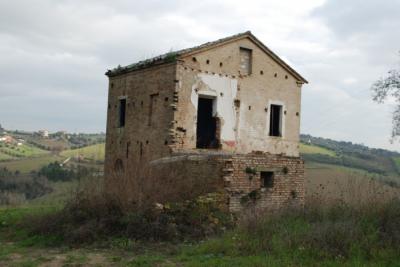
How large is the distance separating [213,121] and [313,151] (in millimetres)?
32437

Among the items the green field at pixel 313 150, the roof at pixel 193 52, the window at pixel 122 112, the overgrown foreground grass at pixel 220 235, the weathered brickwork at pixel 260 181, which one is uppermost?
the roof at pixel 193 52

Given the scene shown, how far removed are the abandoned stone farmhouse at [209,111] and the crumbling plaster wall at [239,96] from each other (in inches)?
1.5

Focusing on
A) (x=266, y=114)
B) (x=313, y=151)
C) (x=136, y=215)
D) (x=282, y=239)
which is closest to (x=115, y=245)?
(x=136, y=215)

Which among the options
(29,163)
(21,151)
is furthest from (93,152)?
(21,151)

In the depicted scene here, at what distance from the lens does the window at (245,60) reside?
2003cm

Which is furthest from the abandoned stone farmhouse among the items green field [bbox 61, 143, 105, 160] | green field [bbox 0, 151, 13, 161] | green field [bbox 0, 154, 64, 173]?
green field [bbox 0, 151, 13, 161]

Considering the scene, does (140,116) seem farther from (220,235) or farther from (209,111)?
(220,235)

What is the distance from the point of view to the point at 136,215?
11781 millimetres

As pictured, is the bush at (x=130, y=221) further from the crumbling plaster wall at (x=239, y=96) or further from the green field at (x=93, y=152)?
the green field at (x=93, y=152)

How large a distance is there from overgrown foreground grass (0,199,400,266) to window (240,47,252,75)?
8508 mm

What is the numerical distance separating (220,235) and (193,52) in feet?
28.9

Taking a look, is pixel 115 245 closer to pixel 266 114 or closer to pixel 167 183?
pixel 167 183

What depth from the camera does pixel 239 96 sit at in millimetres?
19750

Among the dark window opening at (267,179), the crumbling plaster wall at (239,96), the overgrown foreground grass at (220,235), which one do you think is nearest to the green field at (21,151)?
the crumbling plaster wall at (239,96)
